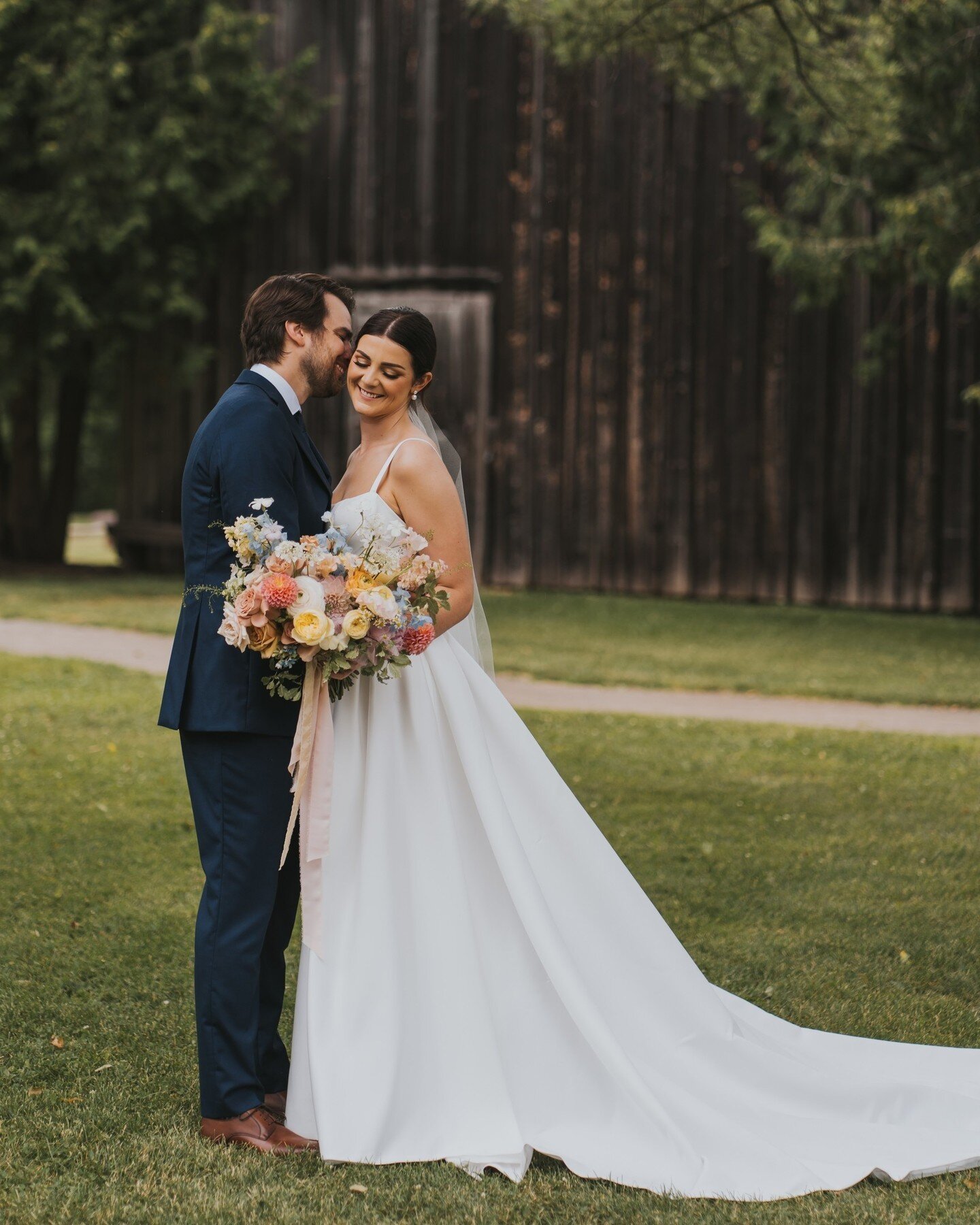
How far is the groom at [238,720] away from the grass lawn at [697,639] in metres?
6.99

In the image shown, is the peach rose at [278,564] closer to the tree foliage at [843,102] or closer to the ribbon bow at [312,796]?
the ribbon bow at [312,796]

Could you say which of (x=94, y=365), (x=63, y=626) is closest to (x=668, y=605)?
(x=63, y=626)

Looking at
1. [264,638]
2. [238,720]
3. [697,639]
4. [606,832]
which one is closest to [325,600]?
[264,638]

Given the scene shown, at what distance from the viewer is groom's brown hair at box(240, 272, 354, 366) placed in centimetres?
362

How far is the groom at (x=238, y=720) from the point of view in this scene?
3488 mm

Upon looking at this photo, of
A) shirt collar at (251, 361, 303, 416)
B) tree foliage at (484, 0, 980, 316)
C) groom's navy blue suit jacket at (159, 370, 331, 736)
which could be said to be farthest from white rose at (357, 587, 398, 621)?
tree foliage at (484, 0, 980, 316)

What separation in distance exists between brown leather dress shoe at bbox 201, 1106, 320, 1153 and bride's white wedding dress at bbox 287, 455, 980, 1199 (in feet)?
0.15

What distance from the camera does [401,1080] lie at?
3.55 m

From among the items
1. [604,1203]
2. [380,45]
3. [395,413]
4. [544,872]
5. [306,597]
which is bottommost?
[604,1203]

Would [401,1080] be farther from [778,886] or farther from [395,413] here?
[778,886]

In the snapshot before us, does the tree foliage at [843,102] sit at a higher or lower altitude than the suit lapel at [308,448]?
higher

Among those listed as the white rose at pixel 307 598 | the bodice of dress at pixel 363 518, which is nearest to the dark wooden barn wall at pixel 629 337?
the bodice of dress at pixel 363 518

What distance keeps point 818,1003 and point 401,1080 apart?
1.77 m

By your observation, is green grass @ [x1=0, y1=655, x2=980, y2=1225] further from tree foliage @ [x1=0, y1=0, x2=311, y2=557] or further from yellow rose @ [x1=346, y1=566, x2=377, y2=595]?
tree foliage @ [x1=0, y1=0, x2=311, y2=557]
